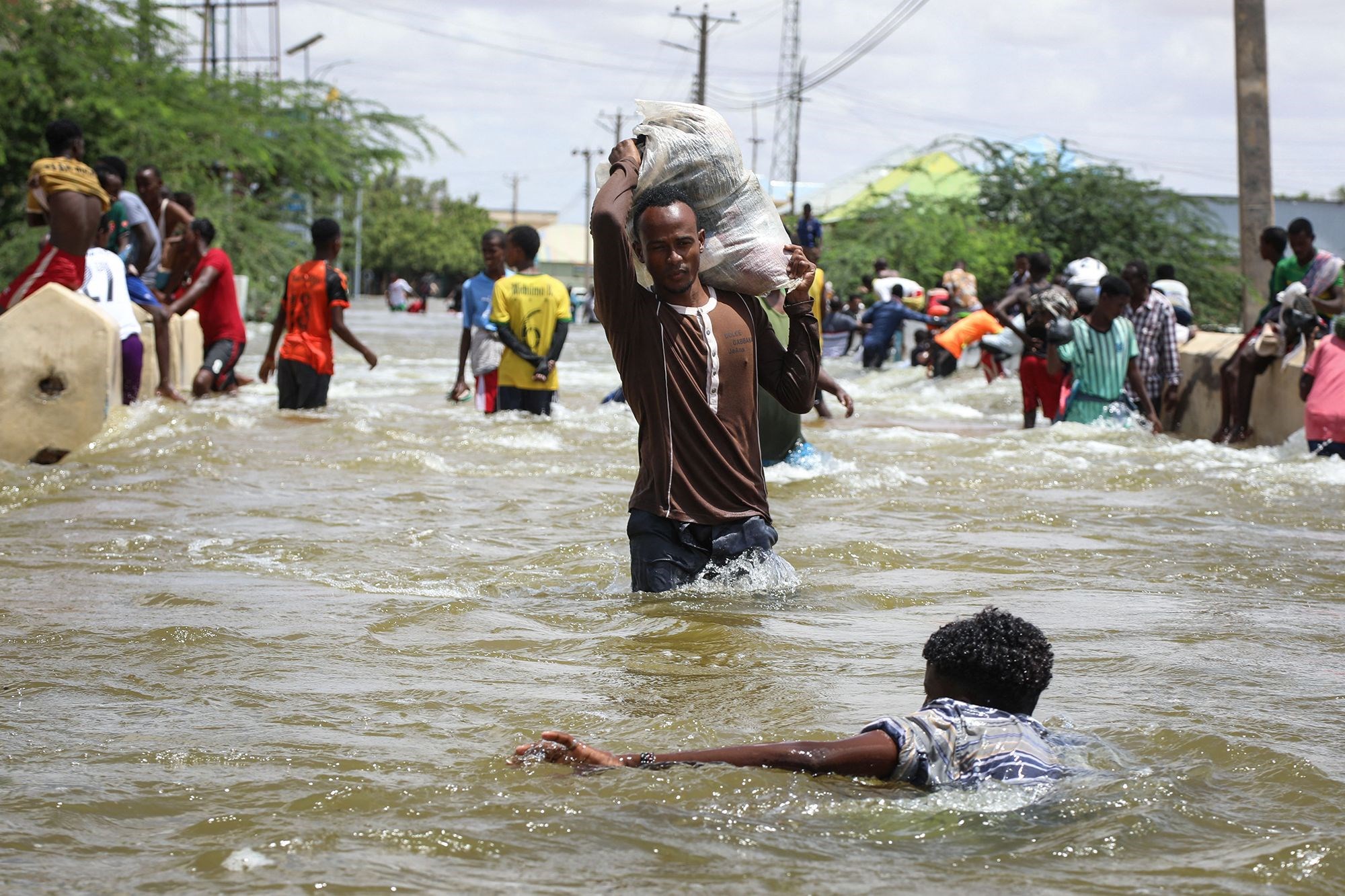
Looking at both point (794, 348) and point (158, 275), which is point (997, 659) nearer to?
point (794, 348)

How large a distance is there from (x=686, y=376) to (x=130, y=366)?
6711 millimetres

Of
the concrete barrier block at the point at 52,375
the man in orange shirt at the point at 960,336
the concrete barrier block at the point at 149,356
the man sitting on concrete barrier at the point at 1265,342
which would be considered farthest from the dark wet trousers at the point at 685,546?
the man in orange shirt at the point at 960,336

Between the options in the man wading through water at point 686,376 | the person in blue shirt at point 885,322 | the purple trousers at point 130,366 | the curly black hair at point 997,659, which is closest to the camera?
the curly black hair at point 997,659

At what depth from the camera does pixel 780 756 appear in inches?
134

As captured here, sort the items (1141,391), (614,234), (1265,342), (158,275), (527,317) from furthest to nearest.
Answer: (158,275), (1265,342), (1141,391), (527,317), (614,234)

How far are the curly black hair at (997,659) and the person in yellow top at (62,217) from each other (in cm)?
713

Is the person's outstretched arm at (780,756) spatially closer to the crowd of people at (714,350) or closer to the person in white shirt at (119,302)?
the crowd of people at (714,350)

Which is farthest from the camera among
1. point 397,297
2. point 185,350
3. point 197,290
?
point 397,297

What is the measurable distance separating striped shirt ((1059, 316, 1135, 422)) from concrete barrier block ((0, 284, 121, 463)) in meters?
6.29

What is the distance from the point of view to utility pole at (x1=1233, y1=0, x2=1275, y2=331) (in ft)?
50.5

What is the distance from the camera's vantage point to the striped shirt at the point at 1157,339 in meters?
12.9

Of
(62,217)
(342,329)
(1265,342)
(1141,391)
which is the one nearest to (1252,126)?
(1265,342)

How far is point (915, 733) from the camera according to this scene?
11.0 feet

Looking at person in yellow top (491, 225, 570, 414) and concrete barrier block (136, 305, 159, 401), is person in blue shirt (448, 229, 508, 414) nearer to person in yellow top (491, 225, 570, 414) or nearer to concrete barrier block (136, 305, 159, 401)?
person in yellow top (491, 225, 570, 414)
